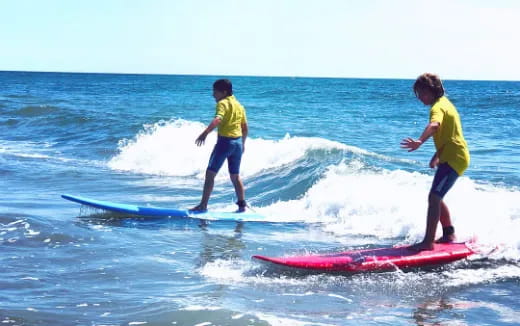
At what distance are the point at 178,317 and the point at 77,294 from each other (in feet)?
3.27

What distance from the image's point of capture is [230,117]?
332 inches

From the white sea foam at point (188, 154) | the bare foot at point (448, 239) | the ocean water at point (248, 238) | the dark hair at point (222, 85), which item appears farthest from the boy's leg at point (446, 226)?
the white sea foam at point (188, 154)

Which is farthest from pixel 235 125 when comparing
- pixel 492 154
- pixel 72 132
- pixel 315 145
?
pixel 72 132

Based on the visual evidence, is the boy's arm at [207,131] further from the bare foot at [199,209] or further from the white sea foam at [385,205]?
the white sea foam at [385,205]

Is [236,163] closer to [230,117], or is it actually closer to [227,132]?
[227,132]

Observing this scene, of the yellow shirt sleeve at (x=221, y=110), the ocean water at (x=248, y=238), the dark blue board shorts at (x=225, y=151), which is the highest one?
the yellow shirt sleeve at (x=221, y=110)

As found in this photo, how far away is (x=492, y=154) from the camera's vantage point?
14.9 meters

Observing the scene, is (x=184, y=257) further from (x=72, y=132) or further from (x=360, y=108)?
(x=360, y=108)

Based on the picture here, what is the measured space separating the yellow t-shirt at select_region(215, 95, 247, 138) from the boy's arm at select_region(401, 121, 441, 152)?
318 cm

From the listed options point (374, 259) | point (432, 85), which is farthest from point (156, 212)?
point (432, 85)

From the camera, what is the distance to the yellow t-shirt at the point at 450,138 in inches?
234

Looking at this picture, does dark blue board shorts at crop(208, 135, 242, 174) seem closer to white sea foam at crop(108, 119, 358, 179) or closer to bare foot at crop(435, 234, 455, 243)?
bare foot at crop(435, 234, 455, 243)

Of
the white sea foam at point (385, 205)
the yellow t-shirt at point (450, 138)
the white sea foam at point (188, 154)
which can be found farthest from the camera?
the white sea foam at point (188, 154)

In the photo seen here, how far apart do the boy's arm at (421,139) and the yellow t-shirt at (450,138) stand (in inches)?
8.9
